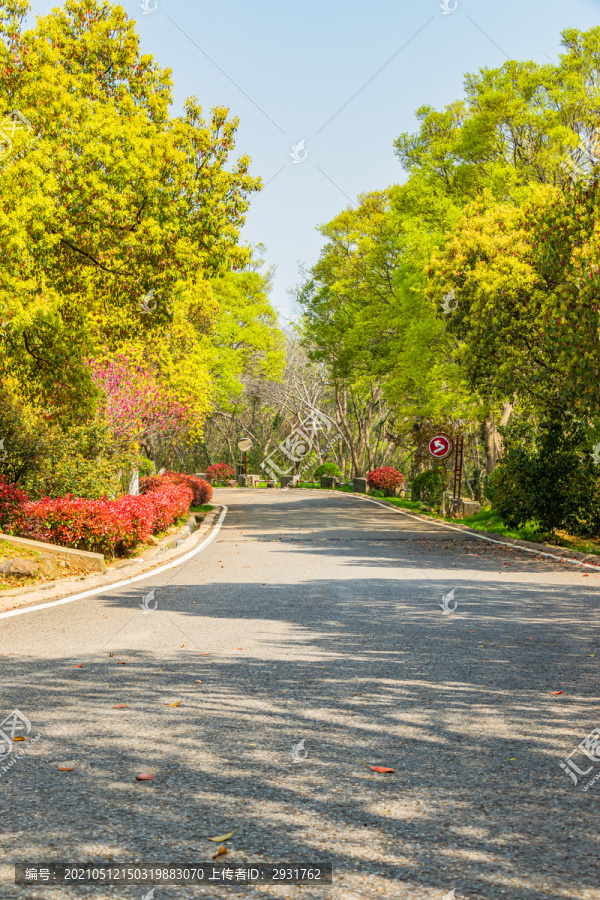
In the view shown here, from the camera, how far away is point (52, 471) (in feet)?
47.3

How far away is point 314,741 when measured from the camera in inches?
168

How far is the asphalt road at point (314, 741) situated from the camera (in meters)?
2.98

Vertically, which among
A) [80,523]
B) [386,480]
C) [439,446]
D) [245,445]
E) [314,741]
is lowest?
[314,741]

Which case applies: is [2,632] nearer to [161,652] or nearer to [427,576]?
[161,652]

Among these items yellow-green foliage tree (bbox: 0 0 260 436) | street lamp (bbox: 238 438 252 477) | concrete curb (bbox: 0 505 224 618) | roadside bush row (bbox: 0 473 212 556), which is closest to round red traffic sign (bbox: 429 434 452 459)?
concrete curb (bbox: 0 505 224 618)

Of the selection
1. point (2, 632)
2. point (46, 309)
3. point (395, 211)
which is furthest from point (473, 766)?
point (395, 211)

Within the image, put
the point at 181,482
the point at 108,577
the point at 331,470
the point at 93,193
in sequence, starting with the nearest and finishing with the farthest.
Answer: the point at 108,577 → the point at 93,193 → the point at 181,482 → the point at 331,470

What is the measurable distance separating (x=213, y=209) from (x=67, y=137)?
2.81m

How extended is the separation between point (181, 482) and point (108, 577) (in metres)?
14.1

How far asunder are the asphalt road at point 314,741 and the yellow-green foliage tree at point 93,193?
6.34 metres

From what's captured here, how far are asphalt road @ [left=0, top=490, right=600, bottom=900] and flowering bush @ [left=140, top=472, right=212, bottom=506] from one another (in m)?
13.8

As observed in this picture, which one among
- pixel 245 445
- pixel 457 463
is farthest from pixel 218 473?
pixel 457 463

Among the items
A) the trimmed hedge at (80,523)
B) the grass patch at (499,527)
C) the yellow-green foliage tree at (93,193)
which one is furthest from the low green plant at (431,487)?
the trimmed hedge at (80,523)

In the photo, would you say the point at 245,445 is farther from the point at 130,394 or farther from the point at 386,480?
the point at 130,394
